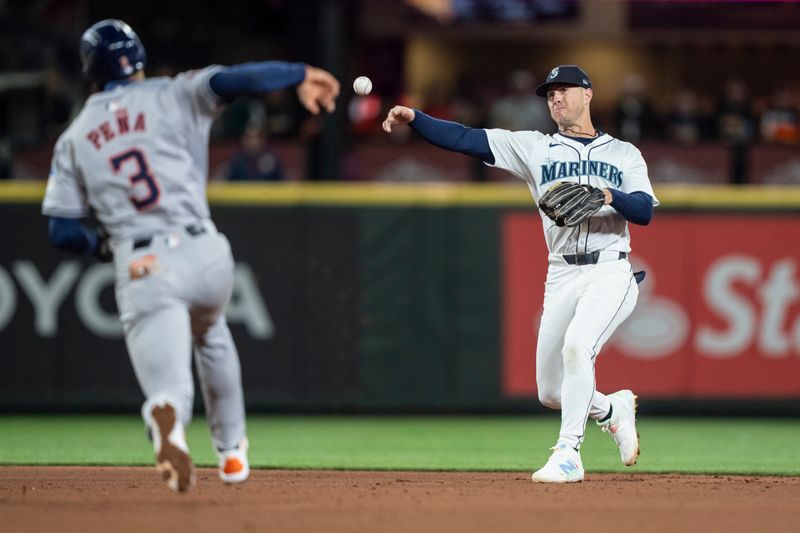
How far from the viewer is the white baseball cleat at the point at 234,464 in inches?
223

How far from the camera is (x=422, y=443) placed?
888cm

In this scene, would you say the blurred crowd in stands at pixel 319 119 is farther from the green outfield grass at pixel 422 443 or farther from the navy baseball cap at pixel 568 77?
the navy baseball cap at pixel 568 77

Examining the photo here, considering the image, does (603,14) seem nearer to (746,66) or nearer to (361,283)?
(746,66)

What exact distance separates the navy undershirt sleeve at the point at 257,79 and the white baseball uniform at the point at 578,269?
1577 mm

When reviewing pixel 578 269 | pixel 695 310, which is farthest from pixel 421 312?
pixel 578 269

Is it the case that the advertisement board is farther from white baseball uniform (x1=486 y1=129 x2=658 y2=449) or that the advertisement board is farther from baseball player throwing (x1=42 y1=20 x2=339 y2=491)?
baseball player throwing (x1=42 y1=20 x2=339 y2=491)

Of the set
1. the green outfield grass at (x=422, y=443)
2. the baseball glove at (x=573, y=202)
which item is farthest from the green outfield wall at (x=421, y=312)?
the baseball glove at (x=573, y=202)

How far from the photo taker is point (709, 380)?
1057 cm

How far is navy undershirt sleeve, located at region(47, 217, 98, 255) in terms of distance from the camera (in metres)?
5.39

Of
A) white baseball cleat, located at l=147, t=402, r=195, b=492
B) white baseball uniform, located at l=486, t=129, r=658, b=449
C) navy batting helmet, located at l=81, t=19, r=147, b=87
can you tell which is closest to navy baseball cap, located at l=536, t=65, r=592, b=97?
white baseball uniform, located at l=486, t=129, r=658, b=449

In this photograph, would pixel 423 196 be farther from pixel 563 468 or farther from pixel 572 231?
pixel 563 468

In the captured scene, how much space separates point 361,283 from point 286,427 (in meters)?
1.36

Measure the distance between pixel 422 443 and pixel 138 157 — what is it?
13.4 feet

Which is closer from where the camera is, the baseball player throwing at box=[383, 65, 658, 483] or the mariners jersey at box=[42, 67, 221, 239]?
the mariners jersey at box=[42, 67, 221, 239]
